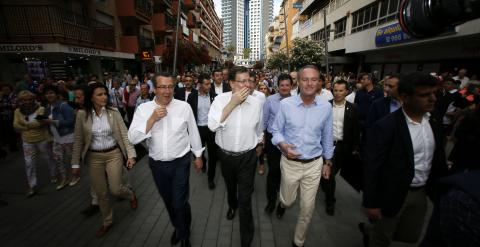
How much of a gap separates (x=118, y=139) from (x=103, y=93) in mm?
690

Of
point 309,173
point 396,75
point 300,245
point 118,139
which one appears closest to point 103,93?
point 118,139

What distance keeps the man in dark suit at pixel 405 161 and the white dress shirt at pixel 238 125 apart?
1.32 m

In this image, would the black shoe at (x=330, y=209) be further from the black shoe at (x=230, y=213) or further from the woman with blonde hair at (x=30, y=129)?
Answer: the woman with blonde hair at (x=30, y=129)

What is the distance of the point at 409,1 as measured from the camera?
10.2 feet

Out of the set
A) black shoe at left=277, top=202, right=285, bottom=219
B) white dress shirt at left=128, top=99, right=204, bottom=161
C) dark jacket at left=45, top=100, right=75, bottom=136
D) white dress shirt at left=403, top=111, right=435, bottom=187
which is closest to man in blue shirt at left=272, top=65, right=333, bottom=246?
black shoe at left=277, top=202, right=285, bottom=219

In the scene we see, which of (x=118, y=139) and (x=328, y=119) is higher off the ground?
(x=328, y=119)

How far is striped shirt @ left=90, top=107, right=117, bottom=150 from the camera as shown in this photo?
10.9 feet

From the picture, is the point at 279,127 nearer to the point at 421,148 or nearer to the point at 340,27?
the point at 421,148

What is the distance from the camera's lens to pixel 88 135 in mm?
3297

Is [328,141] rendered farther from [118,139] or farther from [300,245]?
[118,139]

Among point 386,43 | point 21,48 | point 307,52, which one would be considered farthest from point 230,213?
point 307,52

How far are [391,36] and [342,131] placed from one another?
47.7 feet

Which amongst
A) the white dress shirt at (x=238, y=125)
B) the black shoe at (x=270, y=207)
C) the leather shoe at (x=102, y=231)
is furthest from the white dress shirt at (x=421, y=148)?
the leather shoe at (x=102, y=231)

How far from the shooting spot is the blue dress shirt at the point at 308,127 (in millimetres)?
2838
